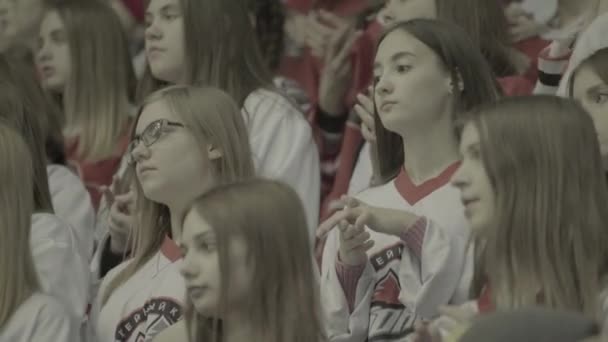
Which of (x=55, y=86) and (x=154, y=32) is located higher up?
(x=154, y=32)

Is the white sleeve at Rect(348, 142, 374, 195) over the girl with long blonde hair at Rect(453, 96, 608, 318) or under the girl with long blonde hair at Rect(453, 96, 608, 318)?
under

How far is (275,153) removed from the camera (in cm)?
450

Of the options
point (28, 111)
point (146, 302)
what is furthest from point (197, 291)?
point (28, 111)

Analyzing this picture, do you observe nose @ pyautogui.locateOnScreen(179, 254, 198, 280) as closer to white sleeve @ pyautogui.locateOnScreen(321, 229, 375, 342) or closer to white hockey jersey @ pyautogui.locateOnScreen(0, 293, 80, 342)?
white sleeve @ pyautogui.locateOnScreen(321, 229, 375, 342)

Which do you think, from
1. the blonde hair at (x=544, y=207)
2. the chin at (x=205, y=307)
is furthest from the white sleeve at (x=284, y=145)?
the blonde hair at (x=544, y=207)

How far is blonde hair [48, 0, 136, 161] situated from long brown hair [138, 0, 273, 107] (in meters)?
0.56

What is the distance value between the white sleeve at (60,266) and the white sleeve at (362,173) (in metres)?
0.81

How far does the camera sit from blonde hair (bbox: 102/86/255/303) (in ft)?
12.4

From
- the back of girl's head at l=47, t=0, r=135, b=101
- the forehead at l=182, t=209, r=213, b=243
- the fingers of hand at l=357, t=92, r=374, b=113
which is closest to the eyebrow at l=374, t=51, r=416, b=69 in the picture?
the fingers of hand at l=357, t=92, r=374, b=113

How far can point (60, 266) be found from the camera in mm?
4004

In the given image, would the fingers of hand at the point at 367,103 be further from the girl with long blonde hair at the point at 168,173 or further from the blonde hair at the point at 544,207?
the blonde hair at the point at 544,207

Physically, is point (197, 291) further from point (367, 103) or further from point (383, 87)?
point (367, 103)

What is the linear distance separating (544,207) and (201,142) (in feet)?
3.42

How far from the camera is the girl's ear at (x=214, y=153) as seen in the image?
12.4 feet
